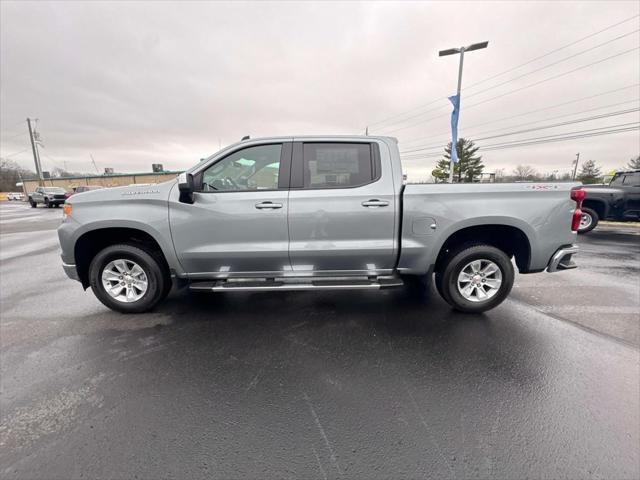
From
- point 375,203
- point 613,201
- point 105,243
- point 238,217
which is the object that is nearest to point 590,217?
point 613,201

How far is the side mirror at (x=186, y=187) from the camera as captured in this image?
305 centimetres

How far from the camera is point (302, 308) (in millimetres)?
3725

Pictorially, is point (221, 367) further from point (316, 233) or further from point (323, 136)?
point (323, 136)

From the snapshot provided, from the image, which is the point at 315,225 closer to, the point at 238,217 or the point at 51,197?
the point at 238,217

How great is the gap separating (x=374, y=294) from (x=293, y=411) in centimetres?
240

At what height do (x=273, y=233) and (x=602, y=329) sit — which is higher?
(x=273, y=233)

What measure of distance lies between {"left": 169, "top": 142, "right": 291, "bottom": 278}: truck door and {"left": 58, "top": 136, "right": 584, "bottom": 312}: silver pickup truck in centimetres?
1

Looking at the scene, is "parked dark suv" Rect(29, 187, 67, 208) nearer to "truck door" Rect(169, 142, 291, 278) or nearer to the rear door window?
"truck door" Rect(169, 142, 291, 278)

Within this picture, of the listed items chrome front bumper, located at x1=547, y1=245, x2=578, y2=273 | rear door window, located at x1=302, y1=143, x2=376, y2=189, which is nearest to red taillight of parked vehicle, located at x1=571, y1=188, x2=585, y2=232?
chrome front bumper, located at x1=547, y1=245, x2=578, y2=273

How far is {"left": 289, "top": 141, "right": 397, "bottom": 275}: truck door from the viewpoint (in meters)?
3.24

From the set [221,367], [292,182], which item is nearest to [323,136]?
[292,182]

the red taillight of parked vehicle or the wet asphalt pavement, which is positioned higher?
the red taillight of parked vehicle

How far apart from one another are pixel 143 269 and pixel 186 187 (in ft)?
4.13

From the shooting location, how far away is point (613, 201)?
9.26m
